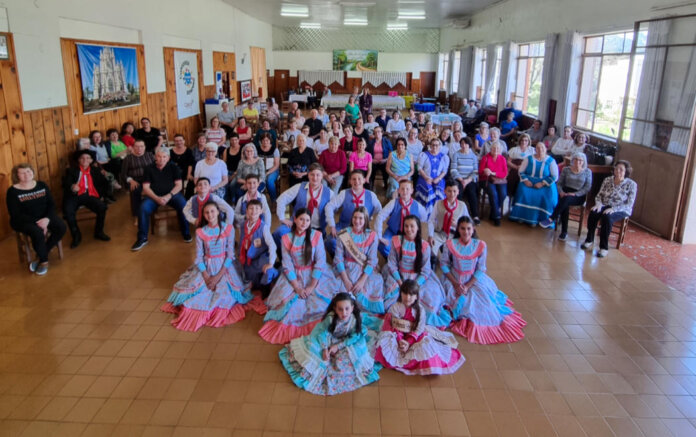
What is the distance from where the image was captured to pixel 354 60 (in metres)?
24.7

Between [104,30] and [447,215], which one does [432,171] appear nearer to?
[447,215]

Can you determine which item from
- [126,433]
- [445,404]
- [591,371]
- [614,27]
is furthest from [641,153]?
[126,433]

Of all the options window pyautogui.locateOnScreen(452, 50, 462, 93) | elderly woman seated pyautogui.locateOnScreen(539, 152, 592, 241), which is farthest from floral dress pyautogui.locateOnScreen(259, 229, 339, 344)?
window pyautogui.locateOnScreen(452, 50, 462, 93)

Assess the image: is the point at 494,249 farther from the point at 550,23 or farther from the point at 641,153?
the point at 550,23

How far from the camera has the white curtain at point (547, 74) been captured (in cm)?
1051

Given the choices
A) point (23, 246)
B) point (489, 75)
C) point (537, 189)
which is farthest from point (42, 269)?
point (489, 75)

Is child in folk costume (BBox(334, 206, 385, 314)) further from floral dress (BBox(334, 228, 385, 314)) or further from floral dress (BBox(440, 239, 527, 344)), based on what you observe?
floral dress (BBox(440, 239, 527, 344))

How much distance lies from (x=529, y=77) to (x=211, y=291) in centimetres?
1143

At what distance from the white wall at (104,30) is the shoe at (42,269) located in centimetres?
236

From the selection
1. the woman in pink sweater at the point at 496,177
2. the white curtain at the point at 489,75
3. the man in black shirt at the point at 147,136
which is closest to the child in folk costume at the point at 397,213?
the woman in pink sweater at the point at 496,177

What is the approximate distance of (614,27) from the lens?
27.1 ft

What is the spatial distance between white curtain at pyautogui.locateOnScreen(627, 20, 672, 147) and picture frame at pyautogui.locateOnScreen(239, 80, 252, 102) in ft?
42.1

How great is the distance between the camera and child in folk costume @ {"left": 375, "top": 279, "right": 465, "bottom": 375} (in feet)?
12.3

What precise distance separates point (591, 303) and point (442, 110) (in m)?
14.6
